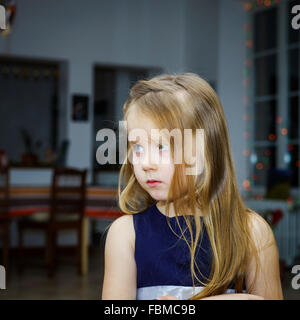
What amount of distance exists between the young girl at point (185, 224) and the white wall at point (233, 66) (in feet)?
17.3

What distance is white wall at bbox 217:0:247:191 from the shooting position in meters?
5.84

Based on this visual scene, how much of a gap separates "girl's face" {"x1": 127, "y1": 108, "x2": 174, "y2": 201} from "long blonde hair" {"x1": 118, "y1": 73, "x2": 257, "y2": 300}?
0.01 m

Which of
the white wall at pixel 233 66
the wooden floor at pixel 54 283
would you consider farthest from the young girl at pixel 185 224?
the white wall at pixel 233 66

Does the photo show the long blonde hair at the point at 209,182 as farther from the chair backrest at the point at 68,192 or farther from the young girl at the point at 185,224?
the chair backrest at the point at 68,192

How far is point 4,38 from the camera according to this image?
5699mm

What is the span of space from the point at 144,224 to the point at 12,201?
3.47 m

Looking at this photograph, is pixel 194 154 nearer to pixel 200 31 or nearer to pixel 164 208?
pixel 164 208

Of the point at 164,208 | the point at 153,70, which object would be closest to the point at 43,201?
the point at 153,70

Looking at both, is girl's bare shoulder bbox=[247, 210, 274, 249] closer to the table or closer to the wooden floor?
the wooden floor

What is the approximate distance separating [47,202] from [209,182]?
3639 millimetres

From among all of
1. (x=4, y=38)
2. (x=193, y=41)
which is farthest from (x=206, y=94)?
(x=193, y=41)

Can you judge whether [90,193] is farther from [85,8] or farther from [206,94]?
[206,94]

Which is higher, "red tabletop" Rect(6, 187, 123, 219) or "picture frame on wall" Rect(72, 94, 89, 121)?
"picture frame on wall" Rect(72, 94, 89, 121)

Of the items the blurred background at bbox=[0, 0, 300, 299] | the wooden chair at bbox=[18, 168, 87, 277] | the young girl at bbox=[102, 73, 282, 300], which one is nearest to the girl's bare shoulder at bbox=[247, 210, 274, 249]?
the young girl at bbox=[102, 73, 282, 300]
